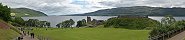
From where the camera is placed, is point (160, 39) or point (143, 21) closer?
point (160, 39)

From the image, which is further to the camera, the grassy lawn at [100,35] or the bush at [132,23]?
the bush at [132,23]

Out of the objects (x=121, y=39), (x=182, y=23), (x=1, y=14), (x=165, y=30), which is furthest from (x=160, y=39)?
(x=1, y=14)

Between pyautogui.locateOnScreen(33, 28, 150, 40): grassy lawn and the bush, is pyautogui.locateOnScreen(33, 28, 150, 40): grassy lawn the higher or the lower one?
the higher one

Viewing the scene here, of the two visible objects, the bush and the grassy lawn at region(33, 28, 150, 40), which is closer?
the grassy lawn at region(33, 28, 150, 40)

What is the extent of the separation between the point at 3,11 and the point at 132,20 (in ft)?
248

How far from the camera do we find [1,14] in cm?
12300

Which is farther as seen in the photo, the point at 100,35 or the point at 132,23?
the point at 132,23

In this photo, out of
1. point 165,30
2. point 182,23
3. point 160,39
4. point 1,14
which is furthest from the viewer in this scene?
point 1,14

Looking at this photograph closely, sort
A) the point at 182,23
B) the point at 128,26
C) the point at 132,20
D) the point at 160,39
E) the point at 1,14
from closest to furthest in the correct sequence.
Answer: the point at 160,39 → the point at 182,23 → the point at 1,14 → the point at 128,26 → the point at 132,20

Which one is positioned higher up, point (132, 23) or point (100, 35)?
point (100, 35)

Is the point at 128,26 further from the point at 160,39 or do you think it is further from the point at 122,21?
the point at 160,39

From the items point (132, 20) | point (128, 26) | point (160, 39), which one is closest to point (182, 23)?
point (160, 39)

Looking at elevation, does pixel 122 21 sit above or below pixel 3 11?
below

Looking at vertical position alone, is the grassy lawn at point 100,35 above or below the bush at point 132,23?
above
